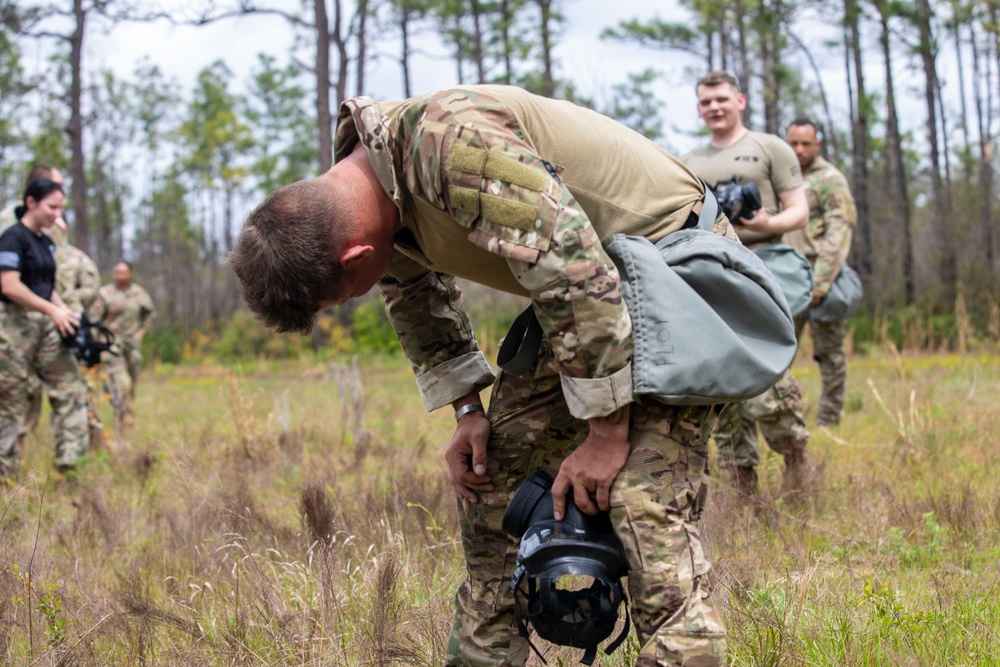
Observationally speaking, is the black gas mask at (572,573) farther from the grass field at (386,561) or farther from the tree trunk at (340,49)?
the tree trunk at (340,49)

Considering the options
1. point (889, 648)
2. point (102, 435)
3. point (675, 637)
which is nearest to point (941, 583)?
point (889, 648)

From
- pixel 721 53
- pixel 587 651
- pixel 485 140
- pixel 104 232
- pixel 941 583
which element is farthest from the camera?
pixel 104 232

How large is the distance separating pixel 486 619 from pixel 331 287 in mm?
979

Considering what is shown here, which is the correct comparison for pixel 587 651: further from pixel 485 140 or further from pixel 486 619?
pixel 485 140

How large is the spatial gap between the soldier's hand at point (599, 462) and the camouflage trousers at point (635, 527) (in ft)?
0.10

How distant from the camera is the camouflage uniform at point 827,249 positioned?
19.2ft

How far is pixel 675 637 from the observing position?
1.83 metres

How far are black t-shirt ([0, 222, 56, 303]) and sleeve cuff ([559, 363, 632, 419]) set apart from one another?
→ 4.84m

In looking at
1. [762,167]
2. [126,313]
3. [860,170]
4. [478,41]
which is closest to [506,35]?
[478,41]

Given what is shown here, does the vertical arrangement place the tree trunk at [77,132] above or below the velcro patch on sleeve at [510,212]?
above

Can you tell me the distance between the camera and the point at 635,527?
6.16ft

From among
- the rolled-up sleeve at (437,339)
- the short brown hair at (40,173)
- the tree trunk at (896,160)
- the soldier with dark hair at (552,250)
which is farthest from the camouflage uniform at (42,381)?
the tree trunk at (896,160)

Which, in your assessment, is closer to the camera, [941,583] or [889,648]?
[889,648]

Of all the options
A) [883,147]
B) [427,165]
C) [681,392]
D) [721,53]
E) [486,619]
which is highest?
[721,53]
